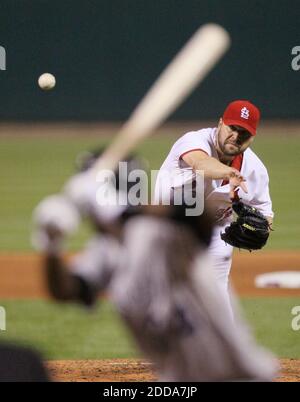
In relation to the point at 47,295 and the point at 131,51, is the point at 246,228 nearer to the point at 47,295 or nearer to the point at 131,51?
the point at 47,295

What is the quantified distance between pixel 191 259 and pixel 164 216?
0.57ft

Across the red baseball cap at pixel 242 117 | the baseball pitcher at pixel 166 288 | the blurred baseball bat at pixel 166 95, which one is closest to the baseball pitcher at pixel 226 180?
the red baseball cap at pixel 242 117

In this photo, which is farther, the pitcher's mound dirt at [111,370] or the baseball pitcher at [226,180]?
the pitcher's mound dirt at [111,370]

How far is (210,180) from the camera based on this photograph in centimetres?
582

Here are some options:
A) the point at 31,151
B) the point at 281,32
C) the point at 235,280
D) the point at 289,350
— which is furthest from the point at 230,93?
the point at 289,350

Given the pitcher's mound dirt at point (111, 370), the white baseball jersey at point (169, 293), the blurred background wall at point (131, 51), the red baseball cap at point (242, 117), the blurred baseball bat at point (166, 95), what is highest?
the blurred background wall at point (131, 51)

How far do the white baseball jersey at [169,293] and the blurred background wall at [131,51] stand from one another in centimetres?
1743

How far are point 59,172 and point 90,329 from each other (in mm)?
10115

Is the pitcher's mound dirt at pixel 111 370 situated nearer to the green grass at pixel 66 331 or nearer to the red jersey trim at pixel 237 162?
the green grass at pixel 66 331

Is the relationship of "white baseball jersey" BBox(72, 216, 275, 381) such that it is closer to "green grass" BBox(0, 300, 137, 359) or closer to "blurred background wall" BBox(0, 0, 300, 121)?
"green grass" BBox(0, 300, 137, 359)

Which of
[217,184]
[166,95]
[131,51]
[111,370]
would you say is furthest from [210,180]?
[131,51]

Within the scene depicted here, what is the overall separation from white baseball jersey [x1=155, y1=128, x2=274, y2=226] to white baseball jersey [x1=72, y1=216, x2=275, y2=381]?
8.76ft

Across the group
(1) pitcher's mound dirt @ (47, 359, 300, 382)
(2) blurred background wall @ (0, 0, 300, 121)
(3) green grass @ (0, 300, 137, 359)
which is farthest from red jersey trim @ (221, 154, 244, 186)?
(2) blurred background wall @ (0, 0, 300, 121)

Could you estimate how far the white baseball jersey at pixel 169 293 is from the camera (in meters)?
3.09
